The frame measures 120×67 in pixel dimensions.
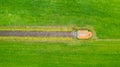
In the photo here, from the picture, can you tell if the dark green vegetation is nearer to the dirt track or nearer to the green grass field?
the green grass field

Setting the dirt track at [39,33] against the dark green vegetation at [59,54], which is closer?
the dark green vegetation at [59,54]

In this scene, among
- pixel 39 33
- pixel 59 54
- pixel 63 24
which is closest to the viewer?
pixel 59 54

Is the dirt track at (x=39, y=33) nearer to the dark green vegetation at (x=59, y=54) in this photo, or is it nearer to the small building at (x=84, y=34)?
the small building at (x=84, y=34)

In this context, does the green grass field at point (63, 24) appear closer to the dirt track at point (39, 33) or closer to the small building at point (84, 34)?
the small building at point (84, 34)

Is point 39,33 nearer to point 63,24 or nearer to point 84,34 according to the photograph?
point 63,24

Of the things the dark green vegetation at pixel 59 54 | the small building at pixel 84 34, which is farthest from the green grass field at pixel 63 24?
the small building at pixel 84 34

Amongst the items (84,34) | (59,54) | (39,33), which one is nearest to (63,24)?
(84,34)

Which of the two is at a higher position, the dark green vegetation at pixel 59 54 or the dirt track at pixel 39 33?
the dirt track at pixel 39 33

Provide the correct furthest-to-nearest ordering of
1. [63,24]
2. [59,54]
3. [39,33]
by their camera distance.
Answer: [63,24] → [39,33] → [59,54]

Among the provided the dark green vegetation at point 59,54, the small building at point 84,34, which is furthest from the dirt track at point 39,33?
the dark green vegetation at point 59,54
